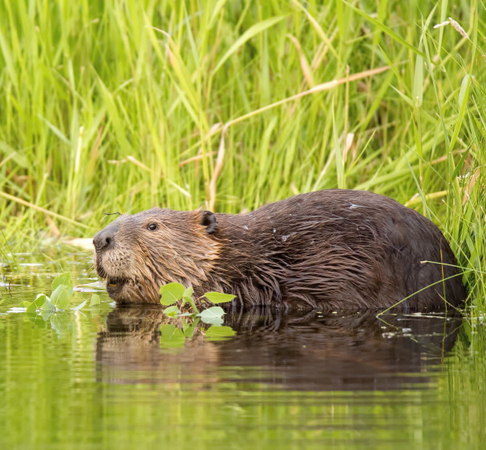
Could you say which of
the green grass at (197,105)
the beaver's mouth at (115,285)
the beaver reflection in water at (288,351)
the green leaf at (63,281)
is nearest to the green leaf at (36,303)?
the green leaf at (63,281)

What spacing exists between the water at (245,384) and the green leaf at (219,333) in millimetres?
18

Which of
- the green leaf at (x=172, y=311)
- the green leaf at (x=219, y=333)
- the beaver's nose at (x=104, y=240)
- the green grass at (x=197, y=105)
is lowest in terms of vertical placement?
the green leaf at (x=172, y=311)

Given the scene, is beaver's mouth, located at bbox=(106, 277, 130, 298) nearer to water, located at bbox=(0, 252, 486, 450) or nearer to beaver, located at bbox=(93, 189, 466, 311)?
beaver, located at bbox=(93, 189, 466, 311)

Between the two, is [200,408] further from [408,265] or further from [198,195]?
[198,195]

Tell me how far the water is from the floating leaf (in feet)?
1.01

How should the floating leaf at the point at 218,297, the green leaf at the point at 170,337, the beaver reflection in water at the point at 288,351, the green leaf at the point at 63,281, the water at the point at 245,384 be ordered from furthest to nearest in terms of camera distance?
the floating leaf at the point at 218,297
the green leaf at the point at 63,281
the green leaf at the point at 170,337
the beaver reflection in water at the point at 288,351
the water at the point at 245,384

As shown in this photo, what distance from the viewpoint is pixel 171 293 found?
3807 mm

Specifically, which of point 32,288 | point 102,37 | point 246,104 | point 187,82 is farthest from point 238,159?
point 32,288

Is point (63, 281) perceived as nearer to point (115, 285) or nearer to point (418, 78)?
point (115, 285)

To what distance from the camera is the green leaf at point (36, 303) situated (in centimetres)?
347

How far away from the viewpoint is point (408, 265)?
12.5ft

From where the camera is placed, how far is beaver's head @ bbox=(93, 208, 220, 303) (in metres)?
4.10

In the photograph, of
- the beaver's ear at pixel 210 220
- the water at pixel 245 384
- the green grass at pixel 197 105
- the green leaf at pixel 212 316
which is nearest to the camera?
the water at pixel 245 384

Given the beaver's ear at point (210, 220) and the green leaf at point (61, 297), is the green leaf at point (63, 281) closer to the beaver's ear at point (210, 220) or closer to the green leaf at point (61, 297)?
the green leaf at point (61, 297)
